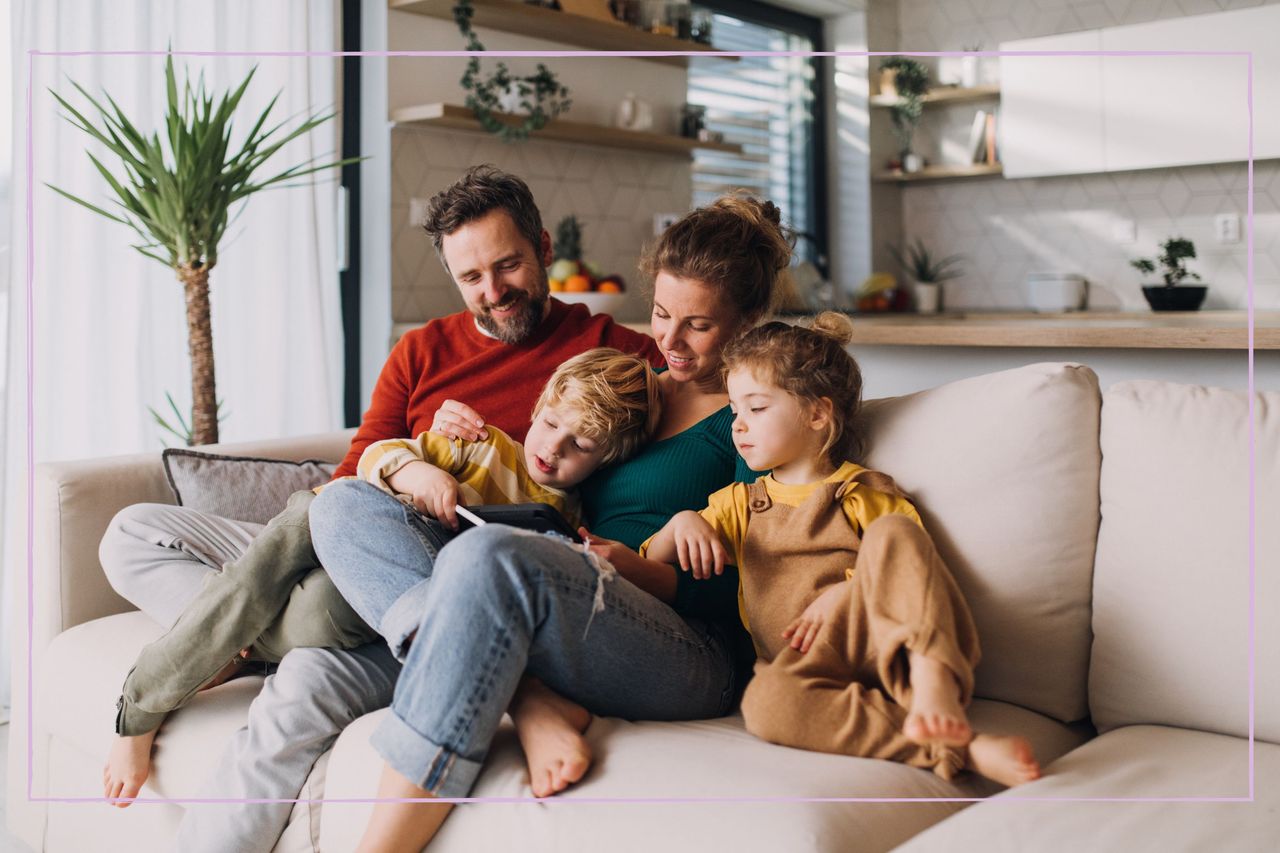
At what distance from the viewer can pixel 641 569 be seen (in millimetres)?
1491

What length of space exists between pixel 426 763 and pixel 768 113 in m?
3.94

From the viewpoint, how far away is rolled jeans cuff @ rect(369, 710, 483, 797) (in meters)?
1.30

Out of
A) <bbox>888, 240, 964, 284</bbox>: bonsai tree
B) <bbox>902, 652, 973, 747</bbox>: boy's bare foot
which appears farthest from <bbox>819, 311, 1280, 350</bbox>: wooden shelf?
<bbox>888, 240, 964, 284</bbox>: bonsai tree

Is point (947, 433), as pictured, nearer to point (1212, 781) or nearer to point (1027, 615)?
point (1027, 615)

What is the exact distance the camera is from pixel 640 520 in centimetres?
164

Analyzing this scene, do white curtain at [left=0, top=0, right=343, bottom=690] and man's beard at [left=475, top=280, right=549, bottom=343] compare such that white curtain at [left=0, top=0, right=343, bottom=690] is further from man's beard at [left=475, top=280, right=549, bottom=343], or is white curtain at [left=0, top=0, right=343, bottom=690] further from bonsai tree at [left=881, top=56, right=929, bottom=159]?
bonsai tree at [left=881, top=56, right=929, bottom=159]

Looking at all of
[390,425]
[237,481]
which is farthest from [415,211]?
[390,425]

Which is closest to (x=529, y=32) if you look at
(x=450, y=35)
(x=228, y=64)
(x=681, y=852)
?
(x=450, y=35)

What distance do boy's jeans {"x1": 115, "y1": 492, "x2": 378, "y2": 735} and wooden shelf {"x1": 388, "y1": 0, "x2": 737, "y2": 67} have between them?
77.7 inches

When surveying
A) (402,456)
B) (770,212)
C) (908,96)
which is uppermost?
(908,96)

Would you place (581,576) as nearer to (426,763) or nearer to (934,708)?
(426,763)

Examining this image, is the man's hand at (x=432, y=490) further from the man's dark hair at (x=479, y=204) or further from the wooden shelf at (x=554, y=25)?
the wooden shelf at (x=554, y=25)

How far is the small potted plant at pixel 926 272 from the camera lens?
16.2 ft

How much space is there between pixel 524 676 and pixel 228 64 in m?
2.23
